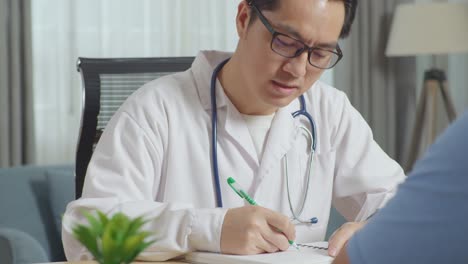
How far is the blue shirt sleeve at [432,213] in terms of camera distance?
81 cm

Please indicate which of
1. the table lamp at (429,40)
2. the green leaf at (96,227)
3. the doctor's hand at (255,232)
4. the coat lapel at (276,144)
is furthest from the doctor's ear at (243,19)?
the table lamp at (429,40)

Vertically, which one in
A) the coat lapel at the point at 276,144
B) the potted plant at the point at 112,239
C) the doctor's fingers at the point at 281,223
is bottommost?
the doctor's fingers at the point at 281,223

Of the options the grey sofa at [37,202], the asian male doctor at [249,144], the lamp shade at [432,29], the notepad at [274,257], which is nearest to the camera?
the notepad at [274,257]

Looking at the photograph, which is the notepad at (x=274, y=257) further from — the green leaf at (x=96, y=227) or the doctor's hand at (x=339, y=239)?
the green leaf at (x=96, y=227)

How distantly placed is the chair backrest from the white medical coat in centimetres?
31

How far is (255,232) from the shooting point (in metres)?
1.54

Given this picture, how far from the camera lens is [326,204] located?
202cm

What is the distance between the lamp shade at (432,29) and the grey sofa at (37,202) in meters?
2.22

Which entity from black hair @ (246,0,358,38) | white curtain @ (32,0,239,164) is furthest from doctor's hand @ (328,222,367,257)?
white curtain @ (32,0,239,164)

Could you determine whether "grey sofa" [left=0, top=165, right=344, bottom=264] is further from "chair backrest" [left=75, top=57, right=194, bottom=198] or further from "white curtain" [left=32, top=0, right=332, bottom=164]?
"white curtain" [left=32, top=0, right=332, bottom=164]

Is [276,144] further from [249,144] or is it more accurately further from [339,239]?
[339,239]

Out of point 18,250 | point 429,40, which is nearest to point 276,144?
point 18,250

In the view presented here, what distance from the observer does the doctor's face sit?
5.87 feet

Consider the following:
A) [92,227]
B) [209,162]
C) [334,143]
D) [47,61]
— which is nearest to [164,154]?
[209,162]
